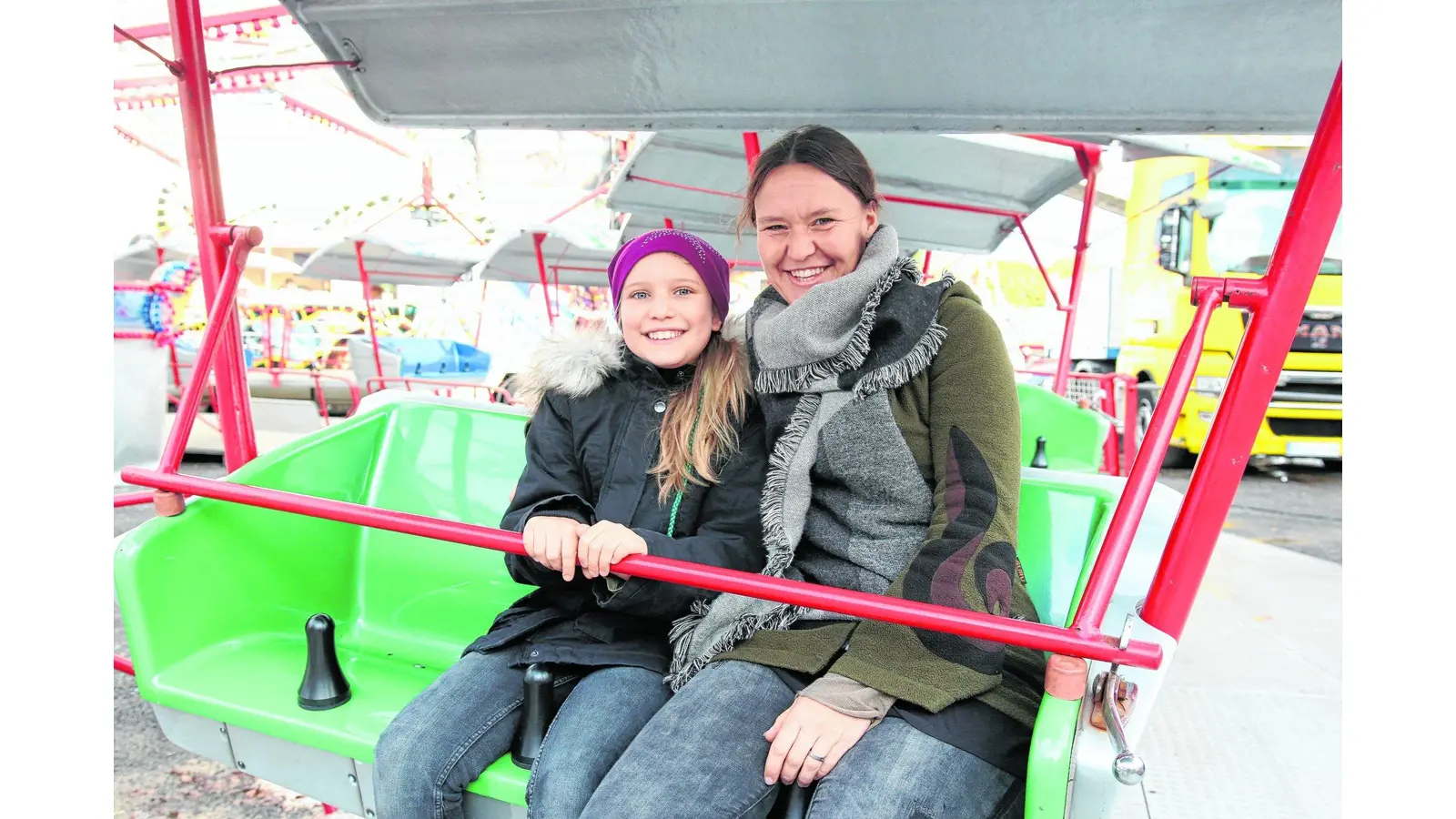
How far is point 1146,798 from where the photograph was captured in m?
2.23

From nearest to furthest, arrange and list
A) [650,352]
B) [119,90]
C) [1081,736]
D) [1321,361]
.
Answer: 1. [1081,736]
2. [650,352]
3. [1321,361]
4. [119,90]

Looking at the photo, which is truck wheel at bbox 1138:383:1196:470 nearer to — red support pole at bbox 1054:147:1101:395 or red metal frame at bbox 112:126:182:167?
red support pole at bbox 1054:147:1101:395

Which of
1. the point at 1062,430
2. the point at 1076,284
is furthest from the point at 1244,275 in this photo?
the point at 1062,430

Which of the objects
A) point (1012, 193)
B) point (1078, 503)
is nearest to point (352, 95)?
point (1078, 503)

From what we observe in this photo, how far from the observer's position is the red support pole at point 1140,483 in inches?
38.7

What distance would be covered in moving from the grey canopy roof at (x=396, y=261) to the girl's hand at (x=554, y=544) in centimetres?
728

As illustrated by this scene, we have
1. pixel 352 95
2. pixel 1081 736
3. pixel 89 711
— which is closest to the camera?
pixel 89 711

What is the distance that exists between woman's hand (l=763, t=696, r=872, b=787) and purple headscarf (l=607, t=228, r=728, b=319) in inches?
30.5

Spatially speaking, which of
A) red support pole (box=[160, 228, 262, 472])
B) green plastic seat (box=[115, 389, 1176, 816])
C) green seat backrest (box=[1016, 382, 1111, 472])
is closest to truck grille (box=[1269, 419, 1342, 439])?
green seat backrest (box=[1016, 382, 1111, 472])

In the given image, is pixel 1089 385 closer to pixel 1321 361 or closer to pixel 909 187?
pixel 1321 361

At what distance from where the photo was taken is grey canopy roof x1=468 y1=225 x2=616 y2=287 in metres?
7.36

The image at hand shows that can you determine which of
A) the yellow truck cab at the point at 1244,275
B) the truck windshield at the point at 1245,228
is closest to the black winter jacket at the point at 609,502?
the yellow truck cab at the point at 1244,275

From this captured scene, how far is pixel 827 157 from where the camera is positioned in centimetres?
150

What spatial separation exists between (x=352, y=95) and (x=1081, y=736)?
1984 millimetres
